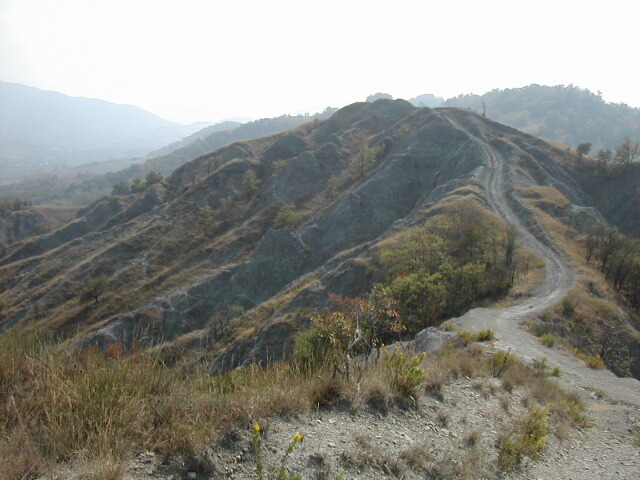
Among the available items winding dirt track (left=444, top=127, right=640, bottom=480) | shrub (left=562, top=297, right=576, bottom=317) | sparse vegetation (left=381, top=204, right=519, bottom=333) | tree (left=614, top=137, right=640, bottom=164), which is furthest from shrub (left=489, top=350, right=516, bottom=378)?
tree (left=614, top=137, right=640, bottom=164)

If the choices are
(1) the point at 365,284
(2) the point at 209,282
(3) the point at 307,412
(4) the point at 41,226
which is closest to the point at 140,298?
(2) the point at 209,282

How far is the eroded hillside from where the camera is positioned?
4812cm

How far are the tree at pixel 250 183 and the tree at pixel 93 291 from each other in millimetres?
37784

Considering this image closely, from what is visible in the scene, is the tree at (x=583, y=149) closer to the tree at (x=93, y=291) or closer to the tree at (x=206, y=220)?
the tree at (x=206, y=220)

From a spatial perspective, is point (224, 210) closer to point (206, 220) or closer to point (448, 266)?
point (206, 220)

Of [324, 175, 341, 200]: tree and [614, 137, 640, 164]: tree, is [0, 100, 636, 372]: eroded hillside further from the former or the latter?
[614, 137, 640, 164]: tree

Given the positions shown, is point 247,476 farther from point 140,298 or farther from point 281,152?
point 281,152

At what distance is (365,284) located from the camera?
125 feet

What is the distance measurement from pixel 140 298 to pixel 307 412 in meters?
64.6

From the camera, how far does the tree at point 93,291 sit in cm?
6078

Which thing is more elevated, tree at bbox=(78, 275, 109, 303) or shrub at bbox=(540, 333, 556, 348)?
shrub at bbox=(540, 333, 556, 348)

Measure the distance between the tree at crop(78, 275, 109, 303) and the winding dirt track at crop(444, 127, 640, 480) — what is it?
200ft

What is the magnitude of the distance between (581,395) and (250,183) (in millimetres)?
82498

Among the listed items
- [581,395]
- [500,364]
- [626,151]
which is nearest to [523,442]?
[500,364]
